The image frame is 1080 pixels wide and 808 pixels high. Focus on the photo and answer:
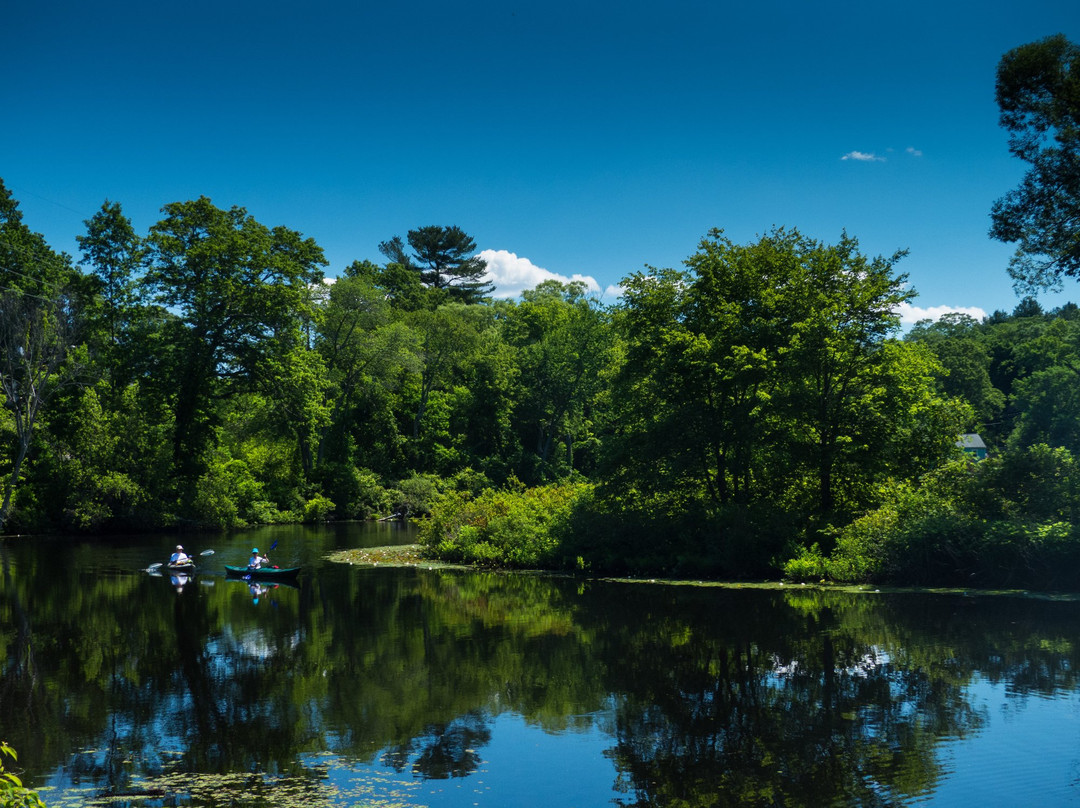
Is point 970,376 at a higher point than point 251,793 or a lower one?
higher

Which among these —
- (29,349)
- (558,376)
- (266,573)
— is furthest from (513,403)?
(266,573)

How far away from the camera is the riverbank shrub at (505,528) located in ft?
94.2

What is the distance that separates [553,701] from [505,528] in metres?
17.7

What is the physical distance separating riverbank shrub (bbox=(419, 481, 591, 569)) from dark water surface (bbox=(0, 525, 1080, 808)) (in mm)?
6537

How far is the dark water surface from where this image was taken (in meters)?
9.02

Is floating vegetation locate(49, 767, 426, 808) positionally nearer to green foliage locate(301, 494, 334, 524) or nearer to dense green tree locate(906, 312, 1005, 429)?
green foliage locate(301, 494, 334, 524)

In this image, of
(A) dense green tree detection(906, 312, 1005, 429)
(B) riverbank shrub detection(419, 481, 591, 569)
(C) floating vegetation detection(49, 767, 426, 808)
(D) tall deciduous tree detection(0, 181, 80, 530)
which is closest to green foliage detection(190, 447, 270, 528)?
(D) tall deciduous tree detection(0, 181, 80, 530)

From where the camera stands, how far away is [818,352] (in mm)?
25031

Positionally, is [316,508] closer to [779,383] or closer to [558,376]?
[558,376]

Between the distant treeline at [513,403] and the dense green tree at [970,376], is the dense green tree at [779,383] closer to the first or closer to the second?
the distant treeline at [513,403]

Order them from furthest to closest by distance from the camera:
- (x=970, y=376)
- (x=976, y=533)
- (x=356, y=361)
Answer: (x=970, y=376) → (x=356, y=361) → (x=976, y=533)

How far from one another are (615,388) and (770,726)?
18.5m

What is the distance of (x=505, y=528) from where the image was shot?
1186 inches

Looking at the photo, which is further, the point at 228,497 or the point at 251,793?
the point at 228,497
